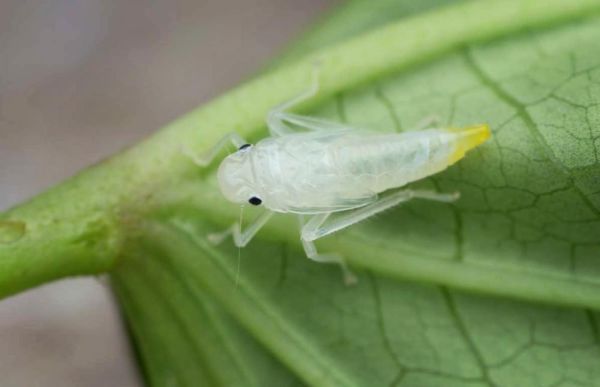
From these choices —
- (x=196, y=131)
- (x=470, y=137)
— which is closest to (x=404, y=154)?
(x=470, y=137)

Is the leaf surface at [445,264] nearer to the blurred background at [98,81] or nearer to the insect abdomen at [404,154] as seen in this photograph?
the insect abdomen at [404,154]

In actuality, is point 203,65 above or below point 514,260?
above

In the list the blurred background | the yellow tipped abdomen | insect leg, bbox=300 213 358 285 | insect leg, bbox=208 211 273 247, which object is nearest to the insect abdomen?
the yellow tipped abdomen

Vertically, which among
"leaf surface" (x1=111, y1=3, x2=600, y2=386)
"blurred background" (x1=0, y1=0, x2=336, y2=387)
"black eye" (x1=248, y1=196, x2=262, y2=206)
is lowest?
"leaf surface" (x1=111, y1=3, x2=600, y2=386)

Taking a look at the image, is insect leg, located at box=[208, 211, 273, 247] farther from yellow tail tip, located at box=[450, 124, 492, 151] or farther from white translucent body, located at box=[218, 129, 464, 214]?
yellow tail tip, located at box=[450, 124, 492, 151]

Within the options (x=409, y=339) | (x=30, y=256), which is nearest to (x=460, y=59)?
(x=409, y=339)

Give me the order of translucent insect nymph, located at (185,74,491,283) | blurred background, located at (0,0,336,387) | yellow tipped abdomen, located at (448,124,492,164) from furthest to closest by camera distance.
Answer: blurred background, located at (0,0,336,387)
translucent insect nymph, located at (185,74,491,283)
yellow tipped abdomen, located at (448,124,492,164)

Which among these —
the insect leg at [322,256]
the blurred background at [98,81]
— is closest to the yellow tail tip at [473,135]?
the insect leg at [322,256]

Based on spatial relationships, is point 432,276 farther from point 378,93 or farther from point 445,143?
point 378,93
